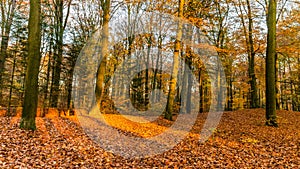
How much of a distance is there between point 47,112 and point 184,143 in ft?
30.1

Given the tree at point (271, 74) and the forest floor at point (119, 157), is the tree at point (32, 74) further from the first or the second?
the tree at point (271, 74)

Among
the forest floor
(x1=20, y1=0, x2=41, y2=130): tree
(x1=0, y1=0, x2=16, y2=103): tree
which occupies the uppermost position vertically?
(x1=0, y1=0, x2=16, y2=103): tree

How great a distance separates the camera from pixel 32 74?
779 centimetres

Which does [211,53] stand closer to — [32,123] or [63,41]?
[63,41]

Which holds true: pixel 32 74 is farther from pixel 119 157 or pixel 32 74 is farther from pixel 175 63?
pixel 175 63

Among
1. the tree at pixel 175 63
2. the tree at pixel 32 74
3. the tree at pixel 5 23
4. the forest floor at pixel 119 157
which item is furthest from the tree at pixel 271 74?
the tree at pixel 5 23

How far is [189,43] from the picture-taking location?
15.0 meters

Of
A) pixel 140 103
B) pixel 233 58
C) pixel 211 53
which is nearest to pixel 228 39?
pixel 233 58

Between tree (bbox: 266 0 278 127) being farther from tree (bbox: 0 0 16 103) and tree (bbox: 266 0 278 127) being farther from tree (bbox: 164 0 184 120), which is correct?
tree (bbox: 0 0 16 103)

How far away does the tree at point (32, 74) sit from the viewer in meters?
7.74

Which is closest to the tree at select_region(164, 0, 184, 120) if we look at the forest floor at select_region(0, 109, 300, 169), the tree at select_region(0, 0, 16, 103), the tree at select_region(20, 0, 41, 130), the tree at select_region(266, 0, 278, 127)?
the forest floor at select_region(0, 109, 300, 169)

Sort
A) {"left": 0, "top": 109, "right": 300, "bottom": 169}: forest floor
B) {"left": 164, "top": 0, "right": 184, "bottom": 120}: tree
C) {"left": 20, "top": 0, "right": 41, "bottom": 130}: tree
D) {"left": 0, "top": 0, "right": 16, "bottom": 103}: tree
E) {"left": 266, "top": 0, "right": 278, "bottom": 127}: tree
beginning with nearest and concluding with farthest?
{"left": 0, "top": 109, "right": 300, "bottom": 169}: forest floor → {"left": 20, "top": 0, "right": 41, "bottom": 130}: tree → {"left": 266, "top": 0, "right": 278, "bottom": 127}: tree → {"left": 164, "top": 0, "right": 184, "bottom": 120}: tree → {"left": 0, "top": 0, "right": 16, "bottom": 103}: tree

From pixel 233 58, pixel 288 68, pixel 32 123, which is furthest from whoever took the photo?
pixel 288 68

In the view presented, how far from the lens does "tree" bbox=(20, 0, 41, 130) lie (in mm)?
7738
